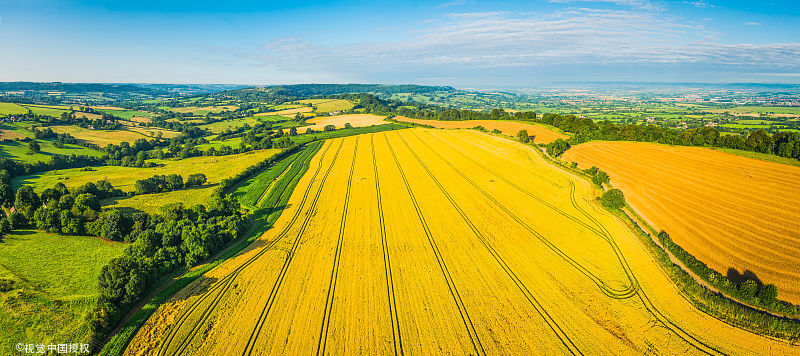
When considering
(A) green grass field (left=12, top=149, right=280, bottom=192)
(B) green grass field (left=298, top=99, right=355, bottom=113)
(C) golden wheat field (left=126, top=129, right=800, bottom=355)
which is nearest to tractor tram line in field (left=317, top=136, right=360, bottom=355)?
(C) golden wheat field (left=126, top=129, right=800, bottom=355)

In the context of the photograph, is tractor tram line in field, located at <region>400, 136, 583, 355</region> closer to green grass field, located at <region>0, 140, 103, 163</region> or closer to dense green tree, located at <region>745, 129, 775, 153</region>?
dense green tree, located at <region>745, 129, 775, 153</region>

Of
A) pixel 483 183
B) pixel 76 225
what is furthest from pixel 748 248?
pixel 76 225

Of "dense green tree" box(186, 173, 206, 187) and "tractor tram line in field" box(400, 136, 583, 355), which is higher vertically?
"dense green tree" box(186, 173, 206, 187)

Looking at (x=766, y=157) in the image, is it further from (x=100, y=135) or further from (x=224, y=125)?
(x=100, y=135)

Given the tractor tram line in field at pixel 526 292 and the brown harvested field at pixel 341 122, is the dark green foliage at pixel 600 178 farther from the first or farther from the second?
the brown harvested field at pixel 341 122

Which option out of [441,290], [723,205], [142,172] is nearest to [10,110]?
[142,172]

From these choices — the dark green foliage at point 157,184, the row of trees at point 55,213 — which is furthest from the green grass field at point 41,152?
the row of trees at point 55,213
